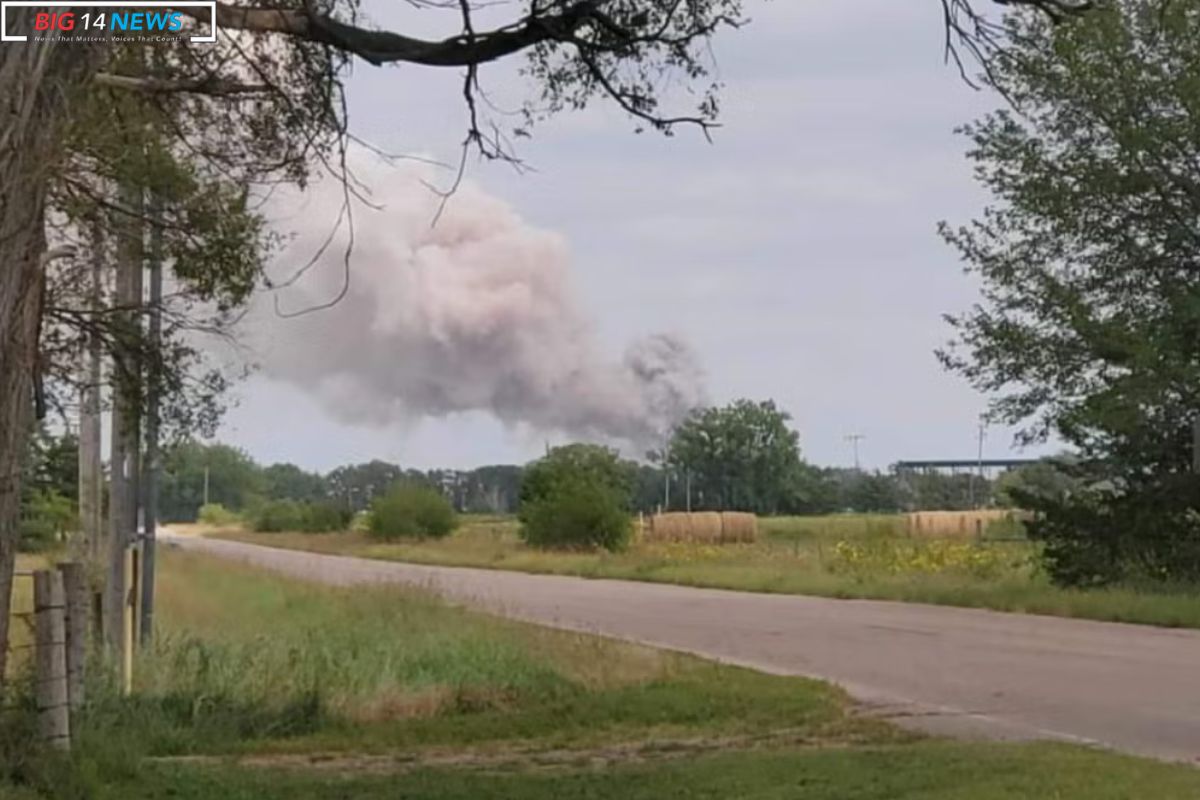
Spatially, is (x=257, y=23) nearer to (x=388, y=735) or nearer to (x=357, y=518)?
(x=388, y=735)

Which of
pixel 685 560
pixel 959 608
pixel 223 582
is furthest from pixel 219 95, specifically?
pixel 685 560

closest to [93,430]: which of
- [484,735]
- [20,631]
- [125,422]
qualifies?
[125,422]

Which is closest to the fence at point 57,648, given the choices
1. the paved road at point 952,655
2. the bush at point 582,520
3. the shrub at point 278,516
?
the paved road at point 952,655

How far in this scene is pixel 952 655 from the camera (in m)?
19.4

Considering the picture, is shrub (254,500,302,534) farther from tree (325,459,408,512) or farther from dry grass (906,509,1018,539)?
dry grass (906,509,1018,539)

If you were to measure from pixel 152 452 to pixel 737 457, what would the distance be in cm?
8044

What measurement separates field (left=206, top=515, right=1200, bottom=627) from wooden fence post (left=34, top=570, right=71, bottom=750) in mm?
16735

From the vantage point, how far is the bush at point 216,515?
284ft

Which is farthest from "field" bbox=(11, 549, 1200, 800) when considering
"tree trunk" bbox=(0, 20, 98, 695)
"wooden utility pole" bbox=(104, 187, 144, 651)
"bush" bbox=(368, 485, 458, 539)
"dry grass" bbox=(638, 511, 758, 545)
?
"bush" bbox=(368, 485, 458, 539)

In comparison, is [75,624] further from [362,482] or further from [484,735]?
[362,482]

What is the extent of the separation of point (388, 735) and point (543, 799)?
333 cm

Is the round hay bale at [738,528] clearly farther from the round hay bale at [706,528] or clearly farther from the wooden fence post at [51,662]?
the wooden fence post at [51,662]

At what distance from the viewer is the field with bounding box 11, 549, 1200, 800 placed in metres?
9.86

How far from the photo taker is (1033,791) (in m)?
9.38
